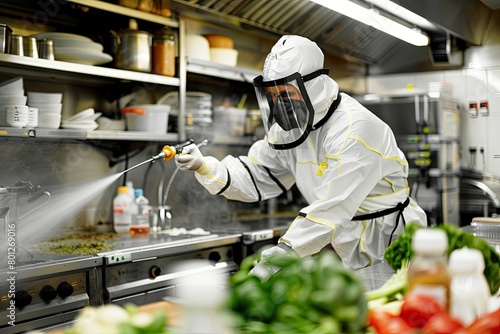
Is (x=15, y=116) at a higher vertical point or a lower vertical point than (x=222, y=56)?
lower

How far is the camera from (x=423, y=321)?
1.07 meters

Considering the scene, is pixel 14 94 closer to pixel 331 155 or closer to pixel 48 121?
pixel 48 121

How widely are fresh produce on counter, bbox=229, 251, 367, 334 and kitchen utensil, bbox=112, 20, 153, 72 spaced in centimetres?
246

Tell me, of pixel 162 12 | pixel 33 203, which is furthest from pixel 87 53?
pixel 33 203

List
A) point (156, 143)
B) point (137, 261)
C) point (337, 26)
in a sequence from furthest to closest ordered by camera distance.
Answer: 1. point (337, 26)
2. point (156, 143)
3. point (137, 261)

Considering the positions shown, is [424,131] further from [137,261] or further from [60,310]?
[60,310]

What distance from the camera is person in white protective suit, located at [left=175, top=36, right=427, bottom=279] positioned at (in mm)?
2406

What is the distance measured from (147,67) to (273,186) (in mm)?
1074

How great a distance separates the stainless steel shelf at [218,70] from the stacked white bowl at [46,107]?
916 millimetres

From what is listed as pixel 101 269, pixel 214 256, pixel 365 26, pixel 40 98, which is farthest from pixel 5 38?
pixel 365 26

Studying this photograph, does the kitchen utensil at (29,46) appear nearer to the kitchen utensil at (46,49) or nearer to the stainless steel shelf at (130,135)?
the kitchen utensil at (46,49)

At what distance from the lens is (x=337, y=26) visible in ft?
15.6

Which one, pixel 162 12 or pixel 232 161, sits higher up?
pixel 162 12

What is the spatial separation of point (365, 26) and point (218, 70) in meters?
1.67
